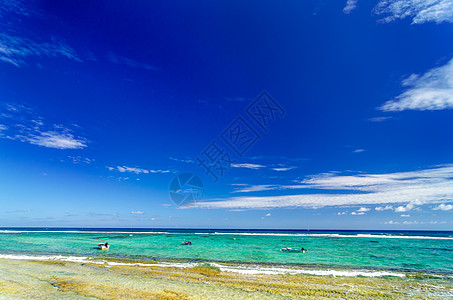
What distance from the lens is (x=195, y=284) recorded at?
18125mm

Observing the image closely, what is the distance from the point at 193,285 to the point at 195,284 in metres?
0.33

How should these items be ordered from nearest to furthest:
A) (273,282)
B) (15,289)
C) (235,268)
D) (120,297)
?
(120,297), (15,289), (273,282), (235,268)

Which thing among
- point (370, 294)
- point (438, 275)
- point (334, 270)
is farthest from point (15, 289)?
point (438, 275)

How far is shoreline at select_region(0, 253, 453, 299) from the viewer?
15531 mm

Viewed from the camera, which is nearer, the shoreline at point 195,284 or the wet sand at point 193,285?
the wet sand at point 193,285

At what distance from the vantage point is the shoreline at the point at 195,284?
15531mm

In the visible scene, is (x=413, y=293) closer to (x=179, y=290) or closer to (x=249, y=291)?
(x=249, y=291)

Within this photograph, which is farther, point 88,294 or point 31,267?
point 31,267

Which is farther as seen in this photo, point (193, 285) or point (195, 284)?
point (195, 284)

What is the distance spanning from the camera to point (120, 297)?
14.6m

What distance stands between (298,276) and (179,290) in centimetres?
1132

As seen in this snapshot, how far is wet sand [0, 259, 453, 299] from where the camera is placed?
1538 cm

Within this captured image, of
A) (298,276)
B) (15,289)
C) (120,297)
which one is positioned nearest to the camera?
(120,297)

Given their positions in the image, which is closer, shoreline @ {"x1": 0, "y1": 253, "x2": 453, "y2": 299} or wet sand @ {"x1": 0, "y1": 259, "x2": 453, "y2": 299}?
wet sand @ {"x1": 0, "y1": 259, "x2": 453, "y2": 299}
